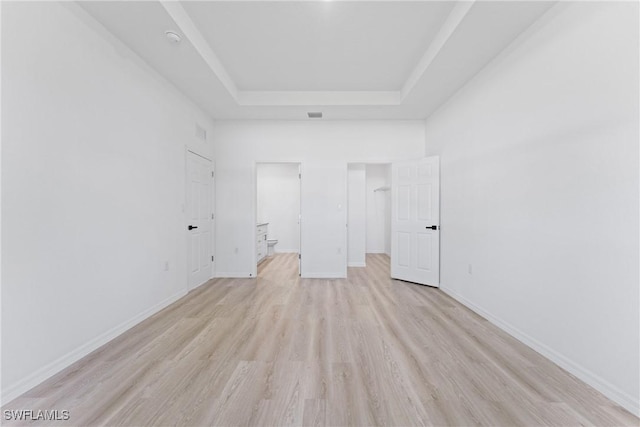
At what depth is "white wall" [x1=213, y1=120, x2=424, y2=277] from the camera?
176 inches

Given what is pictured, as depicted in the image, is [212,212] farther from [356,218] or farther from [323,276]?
[356,218]

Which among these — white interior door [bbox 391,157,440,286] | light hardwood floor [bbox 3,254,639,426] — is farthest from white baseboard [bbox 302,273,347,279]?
light hardwood floor [bbox 3,254,639,426]

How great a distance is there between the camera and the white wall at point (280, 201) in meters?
7.51

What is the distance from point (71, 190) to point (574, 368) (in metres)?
3.91

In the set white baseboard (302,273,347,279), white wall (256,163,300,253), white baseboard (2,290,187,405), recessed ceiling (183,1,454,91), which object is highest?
recessed ceiling (183,1,454,91)

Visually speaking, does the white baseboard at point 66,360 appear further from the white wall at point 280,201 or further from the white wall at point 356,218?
the white wall at point 280,201

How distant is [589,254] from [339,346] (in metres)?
1.92

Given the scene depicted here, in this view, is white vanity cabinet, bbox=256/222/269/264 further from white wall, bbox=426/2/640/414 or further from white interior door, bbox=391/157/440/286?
white wall, bbox=426/2/640/414

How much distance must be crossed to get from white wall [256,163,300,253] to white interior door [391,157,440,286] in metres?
3.68

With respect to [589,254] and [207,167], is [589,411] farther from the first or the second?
[207,167]

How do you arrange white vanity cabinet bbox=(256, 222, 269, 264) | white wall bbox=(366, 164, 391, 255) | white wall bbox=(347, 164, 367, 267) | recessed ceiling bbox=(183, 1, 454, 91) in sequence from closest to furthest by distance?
recessed ceiling bbox=(183, 1, 454, 91) → white wall bbox=(347, 164, 367, 267) → white vanity cabinet bbox=(256, 222, 269, 264) → white wall bbox=(366, 164, 391, 255)

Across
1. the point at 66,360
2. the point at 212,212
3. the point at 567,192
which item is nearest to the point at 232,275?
the point at 212,212

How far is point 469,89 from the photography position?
3.14 meters

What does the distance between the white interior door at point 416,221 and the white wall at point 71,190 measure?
11.5ft
